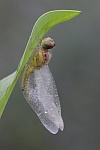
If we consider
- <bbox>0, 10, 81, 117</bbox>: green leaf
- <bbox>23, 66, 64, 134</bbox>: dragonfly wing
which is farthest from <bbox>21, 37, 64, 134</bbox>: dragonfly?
<bbox>0, 10, 81, 117</bbox>: green leaf

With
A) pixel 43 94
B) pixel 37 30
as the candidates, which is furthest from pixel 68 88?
pixel 37 30

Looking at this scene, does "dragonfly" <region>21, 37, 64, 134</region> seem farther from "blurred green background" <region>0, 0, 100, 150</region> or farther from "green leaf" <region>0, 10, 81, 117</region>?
"blurred green background" <region>0, 0, 100, 150</region>

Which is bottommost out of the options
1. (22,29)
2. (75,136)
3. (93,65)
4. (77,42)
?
(75,136)

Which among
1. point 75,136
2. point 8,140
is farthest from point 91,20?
point 8,140

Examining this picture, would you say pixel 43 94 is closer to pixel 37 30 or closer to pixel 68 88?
pixel 37 30

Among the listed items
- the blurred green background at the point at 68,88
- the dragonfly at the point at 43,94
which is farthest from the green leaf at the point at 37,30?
the blurred green background at the point at 68,88

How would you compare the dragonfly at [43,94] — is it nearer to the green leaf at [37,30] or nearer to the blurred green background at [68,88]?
the green leaf at [37,30]

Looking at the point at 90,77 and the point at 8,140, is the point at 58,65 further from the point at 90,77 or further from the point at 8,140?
the point at 8,140
